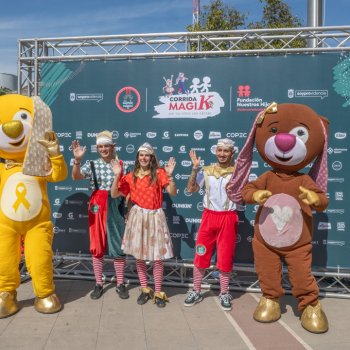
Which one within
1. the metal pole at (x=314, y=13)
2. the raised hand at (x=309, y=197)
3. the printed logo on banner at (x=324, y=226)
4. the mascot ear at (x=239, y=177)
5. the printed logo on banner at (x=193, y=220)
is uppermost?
the metal pole at (x=314, y=13)

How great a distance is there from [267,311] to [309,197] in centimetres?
124

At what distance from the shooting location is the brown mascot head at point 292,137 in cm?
399

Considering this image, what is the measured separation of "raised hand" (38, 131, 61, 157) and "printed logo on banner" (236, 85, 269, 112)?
2222 millimetres

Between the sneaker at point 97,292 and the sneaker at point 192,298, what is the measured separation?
1.01 meters

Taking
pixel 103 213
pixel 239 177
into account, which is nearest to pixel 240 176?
pixel 239 177

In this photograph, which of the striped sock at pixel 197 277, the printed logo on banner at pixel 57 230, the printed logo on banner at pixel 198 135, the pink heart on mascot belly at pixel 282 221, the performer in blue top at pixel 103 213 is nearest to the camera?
the pink heart on mascot belly at pixel 282 221

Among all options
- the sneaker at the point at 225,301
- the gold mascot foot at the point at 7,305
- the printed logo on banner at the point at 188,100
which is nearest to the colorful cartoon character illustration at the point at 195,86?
the printed logo on banner at the point at 188,100

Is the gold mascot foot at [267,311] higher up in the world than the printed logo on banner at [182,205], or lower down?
lower down

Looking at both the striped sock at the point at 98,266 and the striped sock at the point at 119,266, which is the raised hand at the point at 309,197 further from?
the striped sock at the point at 98,266

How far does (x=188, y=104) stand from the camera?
5.23m

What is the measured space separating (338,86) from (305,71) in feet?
1.37

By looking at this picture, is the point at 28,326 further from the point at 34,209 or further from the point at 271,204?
the point at 271,204

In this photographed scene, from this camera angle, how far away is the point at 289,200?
13.5ft

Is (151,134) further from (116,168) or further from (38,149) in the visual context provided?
(38,149)
